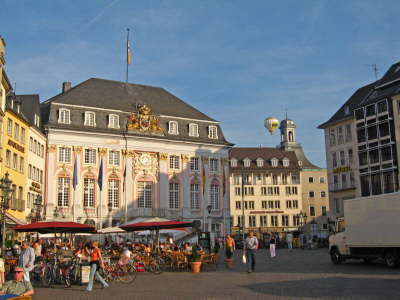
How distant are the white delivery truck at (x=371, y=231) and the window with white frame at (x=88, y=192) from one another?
32659 millimetres

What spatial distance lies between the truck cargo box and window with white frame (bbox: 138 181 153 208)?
3413cm

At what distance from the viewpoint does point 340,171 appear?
208 feet

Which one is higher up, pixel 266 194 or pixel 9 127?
pixel 9 127

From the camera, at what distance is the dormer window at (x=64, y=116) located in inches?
2189

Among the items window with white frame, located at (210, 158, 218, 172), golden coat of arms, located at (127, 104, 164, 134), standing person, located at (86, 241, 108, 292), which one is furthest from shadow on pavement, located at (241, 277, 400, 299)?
window with white frame, located at (210, 158, 218, 172)

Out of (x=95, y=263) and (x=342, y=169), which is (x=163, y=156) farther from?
(x=95, y=263)

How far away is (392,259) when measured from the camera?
81.2ft

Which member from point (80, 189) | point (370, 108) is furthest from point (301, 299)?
point (370, 108)

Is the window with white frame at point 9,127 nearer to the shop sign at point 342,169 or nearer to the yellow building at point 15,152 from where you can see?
the yellow building at point 15,152

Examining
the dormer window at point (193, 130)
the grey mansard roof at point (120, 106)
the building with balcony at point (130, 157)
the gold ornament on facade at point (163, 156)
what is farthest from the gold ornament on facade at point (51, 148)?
the dormer window at point (193, 130)

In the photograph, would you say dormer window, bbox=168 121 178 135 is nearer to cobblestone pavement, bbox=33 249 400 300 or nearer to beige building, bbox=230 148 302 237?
beige building, bbox=230 148 302 237

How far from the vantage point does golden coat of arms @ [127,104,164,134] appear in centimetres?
5947

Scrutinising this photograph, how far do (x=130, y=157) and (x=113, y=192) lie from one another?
411 cm

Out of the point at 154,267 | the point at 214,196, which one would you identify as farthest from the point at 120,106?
the point at 154,267
